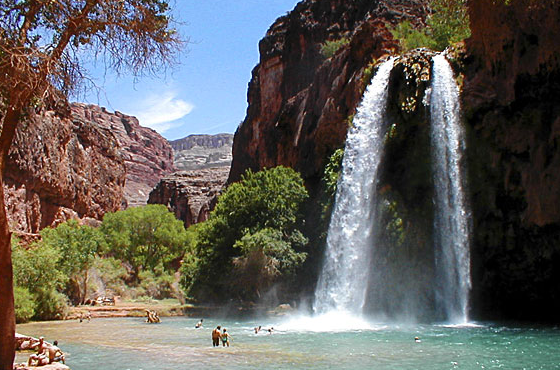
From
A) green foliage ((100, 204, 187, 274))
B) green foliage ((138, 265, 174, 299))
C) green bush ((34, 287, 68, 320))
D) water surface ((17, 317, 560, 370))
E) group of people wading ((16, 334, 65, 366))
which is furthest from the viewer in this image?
green foliage ((100, 204, 187, 274))

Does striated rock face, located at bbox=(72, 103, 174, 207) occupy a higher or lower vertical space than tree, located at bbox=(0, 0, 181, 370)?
higher

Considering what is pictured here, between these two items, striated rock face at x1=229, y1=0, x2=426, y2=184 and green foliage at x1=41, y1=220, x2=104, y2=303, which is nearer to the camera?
green foliage at x1=41, y1=220, x2=104, y2=303

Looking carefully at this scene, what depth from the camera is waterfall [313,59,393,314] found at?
86.9ft

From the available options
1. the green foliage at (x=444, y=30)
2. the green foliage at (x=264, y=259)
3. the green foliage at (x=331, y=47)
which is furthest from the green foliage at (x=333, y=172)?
the green foliage at (x=331, y=47)

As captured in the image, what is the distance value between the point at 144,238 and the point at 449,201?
33.2 meters

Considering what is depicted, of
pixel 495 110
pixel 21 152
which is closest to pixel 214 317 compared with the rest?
pixel 495 110

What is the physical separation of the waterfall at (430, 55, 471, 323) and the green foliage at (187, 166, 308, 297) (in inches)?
362

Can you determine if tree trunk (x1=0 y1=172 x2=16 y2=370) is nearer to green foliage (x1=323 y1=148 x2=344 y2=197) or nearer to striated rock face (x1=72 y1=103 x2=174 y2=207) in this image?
green foliage (x1=323 y1=148 x2=344 y2=197)

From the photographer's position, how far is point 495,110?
2578 cm

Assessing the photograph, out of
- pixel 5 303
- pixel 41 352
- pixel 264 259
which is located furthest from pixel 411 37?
pixel 5 303

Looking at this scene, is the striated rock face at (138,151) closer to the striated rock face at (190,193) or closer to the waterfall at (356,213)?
the striated rock face at (190,193)

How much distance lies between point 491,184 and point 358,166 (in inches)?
280

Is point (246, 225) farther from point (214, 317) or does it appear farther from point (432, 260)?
point (432, 260)

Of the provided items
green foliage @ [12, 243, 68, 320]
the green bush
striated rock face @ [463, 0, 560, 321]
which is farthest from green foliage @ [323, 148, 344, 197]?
the green bush
